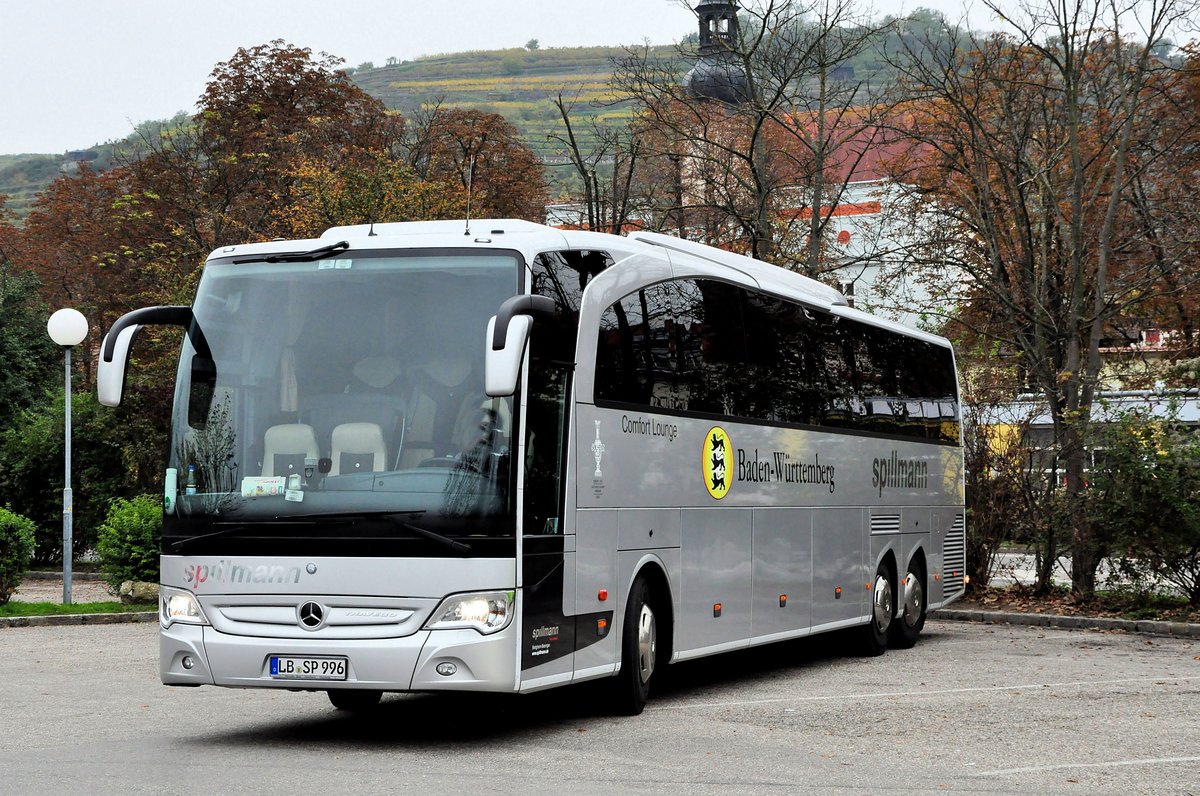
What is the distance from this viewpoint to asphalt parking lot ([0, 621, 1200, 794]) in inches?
349

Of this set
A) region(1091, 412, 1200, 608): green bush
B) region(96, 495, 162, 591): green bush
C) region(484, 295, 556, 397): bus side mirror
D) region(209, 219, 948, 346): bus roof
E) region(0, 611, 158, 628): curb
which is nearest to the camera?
region(484, 295, 556, 397): bus side mirror

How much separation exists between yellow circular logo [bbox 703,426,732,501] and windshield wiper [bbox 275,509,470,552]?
3.65 metres

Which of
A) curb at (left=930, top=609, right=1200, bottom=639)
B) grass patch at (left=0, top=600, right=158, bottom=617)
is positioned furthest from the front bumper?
curb at (left=930, top=609, right=1200, bottom=639)

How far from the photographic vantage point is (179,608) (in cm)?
1044

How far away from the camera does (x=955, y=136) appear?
2514 cm

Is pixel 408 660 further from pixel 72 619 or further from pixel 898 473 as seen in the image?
pixel 72 619

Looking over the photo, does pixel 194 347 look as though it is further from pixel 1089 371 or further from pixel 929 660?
pixel 1089 371

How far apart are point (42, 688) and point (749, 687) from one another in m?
6.03

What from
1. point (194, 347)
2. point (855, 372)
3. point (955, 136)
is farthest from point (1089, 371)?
point (194, 347)

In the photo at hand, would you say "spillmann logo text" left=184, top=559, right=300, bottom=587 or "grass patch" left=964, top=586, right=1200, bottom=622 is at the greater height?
"spillmann logo text" left=184, top=559, right=300, bottom=587

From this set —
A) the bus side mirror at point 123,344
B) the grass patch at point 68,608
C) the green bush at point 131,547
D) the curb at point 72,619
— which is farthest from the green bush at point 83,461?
the bus side mirror at point 123,344

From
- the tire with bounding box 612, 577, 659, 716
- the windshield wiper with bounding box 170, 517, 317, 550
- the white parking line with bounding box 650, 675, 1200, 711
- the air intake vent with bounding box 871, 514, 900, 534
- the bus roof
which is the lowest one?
the white parking line with bounding box 650, 675, 1200, 711

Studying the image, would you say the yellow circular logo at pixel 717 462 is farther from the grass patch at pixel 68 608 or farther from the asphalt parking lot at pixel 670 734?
the grass patch at pixel 68 608

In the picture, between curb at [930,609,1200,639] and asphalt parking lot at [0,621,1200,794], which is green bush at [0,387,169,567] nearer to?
curb at [930,609,1200,639]
